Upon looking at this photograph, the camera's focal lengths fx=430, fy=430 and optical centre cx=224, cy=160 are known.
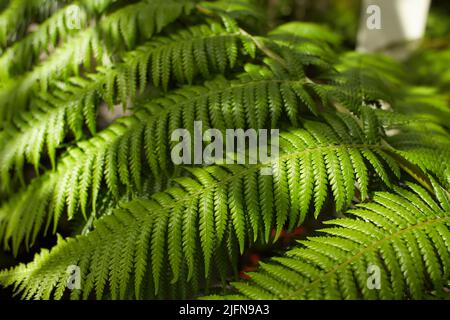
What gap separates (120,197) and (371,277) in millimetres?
879

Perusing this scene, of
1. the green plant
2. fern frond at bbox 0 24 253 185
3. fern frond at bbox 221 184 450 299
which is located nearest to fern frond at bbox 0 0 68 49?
the green plant

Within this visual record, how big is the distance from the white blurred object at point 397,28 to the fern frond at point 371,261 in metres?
2.59

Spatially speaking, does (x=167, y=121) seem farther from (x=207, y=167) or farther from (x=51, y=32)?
(x=51, y=32)

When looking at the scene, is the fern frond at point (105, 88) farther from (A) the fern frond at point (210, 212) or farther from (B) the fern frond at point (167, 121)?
(A) the fern frond at point (210, 212)

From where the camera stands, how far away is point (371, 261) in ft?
3.57

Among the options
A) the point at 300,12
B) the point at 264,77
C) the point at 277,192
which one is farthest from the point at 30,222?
the point at 300,12

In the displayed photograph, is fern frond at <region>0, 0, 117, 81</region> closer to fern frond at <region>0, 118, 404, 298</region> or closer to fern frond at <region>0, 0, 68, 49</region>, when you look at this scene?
fern frond at <region>0, 0, 68, 49</region>

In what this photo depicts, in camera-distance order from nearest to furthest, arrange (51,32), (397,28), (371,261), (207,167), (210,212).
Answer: (371,261) → (210,212) → (207,167) → (51,32) → (397,28)

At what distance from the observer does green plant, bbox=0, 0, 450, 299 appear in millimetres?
1172

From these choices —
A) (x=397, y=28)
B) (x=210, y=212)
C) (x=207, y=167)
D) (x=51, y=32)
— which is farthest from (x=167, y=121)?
(x=397, y=28)

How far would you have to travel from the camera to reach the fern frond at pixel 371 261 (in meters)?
1.05

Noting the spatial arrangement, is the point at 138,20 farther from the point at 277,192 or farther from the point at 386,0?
the point at 386,0

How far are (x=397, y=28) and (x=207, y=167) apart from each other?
113 inches

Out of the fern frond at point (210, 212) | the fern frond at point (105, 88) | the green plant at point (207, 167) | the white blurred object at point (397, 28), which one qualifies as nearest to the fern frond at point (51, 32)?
the green plant at point (207, 167)
